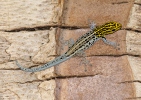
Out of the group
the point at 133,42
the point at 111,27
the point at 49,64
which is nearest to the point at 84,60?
the point at 49,64

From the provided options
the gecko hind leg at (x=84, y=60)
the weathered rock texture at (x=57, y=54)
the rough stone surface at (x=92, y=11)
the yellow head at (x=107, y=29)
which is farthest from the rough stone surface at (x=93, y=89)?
the rough stone surface at (x=92, y=11)

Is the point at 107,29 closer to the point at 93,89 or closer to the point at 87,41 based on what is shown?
the point at 87,41

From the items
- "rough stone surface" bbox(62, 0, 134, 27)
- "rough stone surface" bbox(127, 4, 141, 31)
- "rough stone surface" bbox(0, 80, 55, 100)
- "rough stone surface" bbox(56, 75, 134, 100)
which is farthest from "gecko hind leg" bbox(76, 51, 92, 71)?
"rough stone surface" bbox(127, 4, 141, 31)

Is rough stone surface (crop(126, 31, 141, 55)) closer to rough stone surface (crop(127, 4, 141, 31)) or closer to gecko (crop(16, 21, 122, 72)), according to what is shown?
rough stone surface (crop(127, 4, 141, 31))

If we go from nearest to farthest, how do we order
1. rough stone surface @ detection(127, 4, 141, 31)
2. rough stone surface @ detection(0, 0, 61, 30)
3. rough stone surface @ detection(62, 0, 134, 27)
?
1. rough stone surface @ detection(62, 0, 134, 27)
2. rough stone surface @ detection(0, 0, 61, 30)
3. rough stone surface @ detection(127, 4, 141, 31)

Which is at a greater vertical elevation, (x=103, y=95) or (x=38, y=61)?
(x=38, y=61)

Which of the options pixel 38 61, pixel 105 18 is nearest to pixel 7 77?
pixel 38 61

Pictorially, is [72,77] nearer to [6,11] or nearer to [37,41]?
[37,41]
